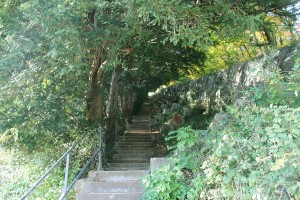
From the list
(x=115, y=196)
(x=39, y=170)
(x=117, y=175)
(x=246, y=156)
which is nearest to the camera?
(x=246, y=156)

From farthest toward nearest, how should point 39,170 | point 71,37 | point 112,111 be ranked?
point 112,111
point 39,170
point 71,37

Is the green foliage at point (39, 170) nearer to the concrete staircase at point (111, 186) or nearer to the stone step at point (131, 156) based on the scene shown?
the concrete staircase at point (111, 186)

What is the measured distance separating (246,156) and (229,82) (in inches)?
193

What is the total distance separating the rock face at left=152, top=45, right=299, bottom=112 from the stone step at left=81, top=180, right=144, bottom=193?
6.03 feet

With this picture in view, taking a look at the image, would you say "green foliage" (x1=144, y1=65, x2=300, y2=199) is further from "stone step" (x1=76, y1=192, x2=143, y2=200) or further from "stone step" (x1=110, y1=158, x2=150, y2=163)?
"stone step" (x1=110, y1=158, x2=150, y2=163)

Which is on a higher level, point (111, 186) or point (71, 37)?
point (71, 37)

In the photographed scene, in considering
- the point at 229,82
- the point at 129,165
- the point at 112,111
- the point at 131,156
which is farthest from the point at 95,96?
the point at 229,82

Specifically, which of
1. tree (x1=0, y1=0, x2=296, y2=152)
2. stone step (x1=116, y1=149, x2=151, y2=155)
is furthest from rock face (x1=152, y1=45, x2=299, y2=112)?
stone step (x1=116, y1=149, x2=151, y2=155)

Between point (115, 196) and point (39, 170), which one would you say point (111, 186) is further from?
point (39, 170)

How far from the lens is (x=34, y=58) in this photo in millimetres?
4770

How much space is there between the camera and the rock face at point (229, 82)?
14.9 ft

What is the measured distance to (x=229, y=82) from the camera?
7.27 m

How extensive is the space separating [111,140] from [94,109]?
140cm

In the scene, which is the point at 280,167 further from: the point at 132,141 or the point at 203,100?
the point at 132,141
